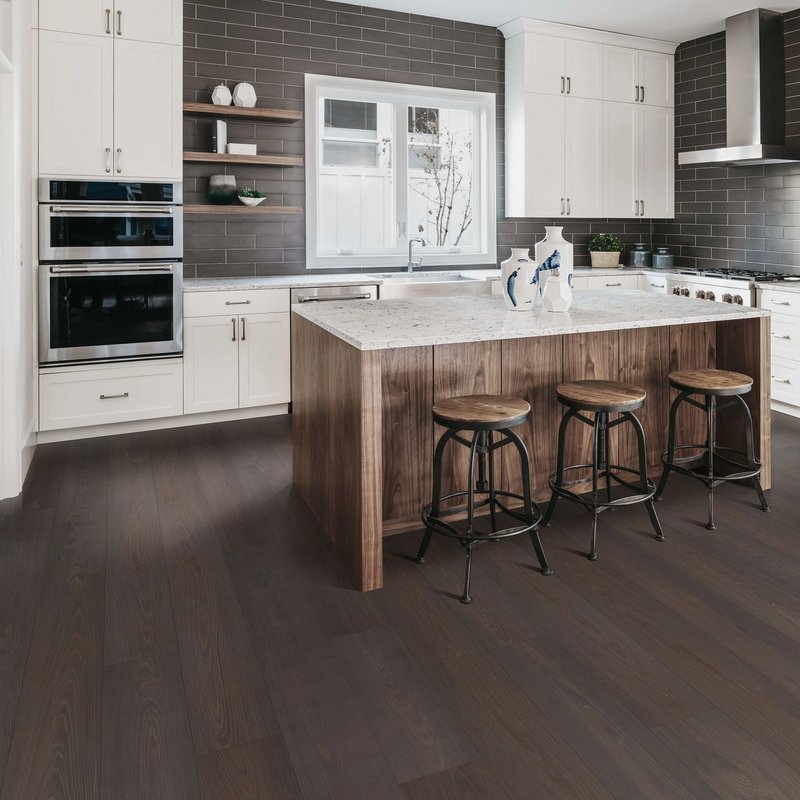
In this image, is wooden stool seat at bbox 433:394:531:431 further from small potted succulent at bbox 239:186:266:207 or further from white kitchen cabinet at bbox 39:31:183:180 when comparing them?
small potted succulent at bbox 239:186:266:207

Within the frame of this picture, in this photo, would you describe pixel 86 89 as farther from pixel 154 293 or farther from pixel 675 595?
pixel 675 595

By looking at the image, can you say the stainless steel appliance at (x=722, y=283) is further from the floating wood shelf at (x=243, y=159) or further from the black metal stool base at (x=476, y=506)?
the floating wood shelf at (x=243, y=159)

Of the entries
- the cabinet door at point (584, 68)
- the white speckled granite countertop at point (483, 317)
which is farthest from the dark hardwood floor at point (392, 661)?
the cabinet door at point (584, 68)

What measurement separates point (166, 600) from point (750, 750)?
174 cm

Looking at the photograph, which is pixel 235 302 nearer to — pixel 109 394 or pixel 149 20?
pixel 109 394

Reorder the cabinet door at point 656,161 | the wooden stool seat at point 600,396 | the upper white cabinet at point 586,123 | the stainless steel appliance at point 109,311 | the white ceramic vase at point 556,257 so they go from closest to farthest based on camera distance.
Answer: the wooden stool seat at point 600,396
the white ceramic vase at point 556,257
the stainless steel appliance at point 109,311
the upper white cabinet at point 586,123
the cabinet door at point 656,161

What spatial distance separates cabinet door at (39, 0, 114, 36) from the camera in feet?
12.5

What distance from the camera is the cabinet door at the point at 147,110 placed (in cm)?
402

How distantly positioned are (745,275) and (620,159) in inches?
60.3

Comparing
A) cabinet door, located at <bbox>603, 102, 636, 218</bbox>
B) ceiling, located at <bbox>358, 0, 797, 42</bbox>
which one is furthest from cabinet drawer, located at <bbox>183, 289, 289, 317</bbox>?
cabinet door, located at <bbox>603, 102, 636, 218</bbox>

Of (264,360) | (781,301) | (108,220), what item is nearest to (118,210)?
(108,220)

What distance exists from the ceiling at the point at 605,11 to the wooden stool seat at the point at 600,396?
3462 millimetres

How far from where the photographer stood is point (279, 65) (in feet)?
16.2

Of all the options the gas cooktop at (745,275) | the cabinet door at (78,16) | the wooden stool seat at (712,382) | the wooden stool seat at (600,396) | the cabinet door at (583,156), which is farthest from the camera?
the cabinet door at (583,156)
